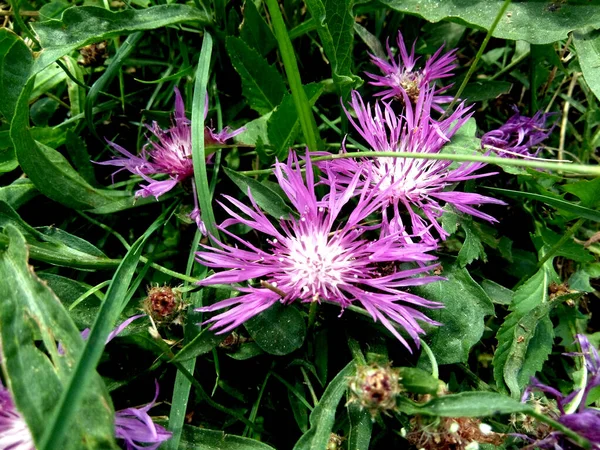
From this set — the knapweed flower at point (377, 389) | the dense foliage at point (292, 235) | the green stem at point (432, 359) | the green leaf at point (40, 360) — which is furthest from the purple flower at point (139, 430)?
the green stem at point (432, 359)

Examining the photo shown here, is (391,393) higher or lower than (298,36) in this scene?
lower

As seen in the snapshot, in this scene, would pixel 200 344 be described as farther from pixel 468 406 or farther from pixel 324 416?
pixel 468 406

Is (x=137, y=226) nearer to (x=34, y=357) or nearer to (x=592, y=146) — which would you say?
(x=34, y=357)

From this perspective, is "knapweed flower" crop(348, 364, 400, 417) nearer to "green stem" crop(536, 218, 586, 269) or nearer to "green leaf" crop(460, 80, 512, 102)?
"green stem" crop(536, 218, 586, 269)

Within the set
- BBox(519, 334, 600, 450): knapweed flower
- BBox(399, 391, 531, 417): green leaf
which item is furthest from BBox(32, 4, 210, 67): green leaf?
BBox(519, 334, 600, 450): knapweed flower

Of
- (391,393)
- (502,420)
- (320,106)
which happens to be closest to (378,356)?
(391,393)

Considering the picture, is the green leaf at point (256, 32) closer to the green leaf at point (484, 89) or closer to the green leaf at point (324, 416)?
the green leaf at point (484, 89)
